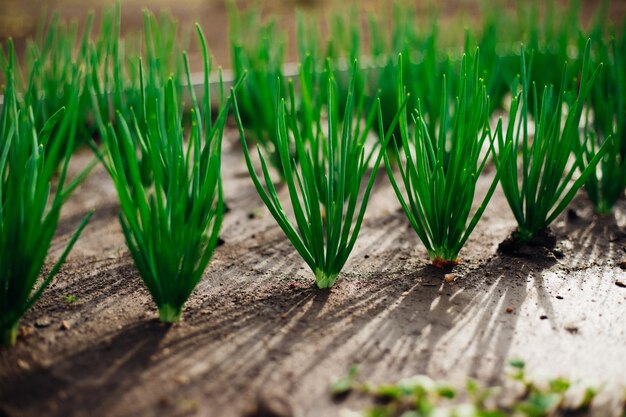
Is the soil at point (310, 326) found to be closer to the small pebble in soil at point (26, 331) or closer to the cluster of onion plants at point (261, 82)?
the small pebble in soil at point (26, 331)

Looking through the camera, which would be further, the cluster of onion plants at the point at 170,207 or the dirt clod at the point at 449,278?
the dirt clod at the point at 449,278

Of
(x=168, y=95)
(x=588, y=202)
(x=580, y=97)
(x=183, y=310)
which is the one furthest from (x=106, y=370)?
(x=588, y=202)

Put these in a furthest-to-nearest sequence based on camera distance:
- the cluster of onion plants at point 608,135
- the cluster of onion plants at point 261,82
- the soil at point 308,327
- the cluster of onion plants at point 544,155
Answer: the cluster of onion plants at point 261,82, the cluster of onion plants at point 608,135, the cluster of onion plants at point 544,155, the soil at point 308,327

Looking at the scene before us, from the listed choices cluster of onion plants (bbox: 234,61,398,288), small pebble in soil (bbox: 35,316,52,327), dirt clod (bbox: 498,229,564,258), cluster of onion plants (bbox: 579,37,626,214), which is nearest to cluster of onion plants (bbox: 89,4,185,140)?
cluster of onion plants (bbox: 234,61,398,288)

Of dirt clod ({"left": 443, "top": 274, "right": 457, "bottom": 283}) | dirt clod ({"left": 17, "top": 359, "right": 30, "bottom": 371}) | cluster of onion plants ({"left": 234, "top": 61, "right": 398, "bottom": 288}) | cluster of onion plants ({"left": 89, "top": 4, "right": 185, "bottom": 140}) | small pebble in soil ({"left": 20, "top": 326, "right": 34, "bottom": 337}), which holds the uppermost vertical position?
cluster of onion plants ({"left": 89, "top": 4, "right": 185, "bottom": 140})

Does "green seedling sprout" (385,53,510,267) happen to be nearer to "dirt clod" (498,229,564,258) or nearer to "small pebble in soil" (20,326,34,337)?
"dirt clod" (498,229,564,258)

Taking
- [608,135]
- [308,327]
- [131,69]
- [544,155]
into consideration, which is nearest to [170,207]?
[308,327]

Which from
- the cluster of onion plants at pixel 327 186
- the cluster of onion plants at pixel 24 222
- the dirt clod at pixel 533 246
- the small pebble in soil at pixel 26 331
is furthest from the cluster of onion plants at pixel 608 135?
the small pebble in soil at pixel 26 331

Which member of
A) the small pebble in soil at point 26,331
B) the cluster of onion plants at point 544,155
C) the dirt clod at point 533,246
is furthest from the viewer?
the dirt clod at point 533,246

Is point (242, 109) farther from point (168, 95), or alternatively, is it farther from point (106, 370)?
point (106, 370)
